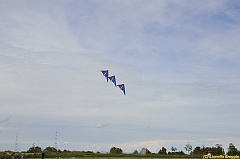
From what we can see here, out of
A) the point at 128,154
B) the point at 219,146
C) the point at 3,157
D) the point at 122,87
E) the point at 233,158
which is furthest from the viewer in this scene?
the point at 219,146

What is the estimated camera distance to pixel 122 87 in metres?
50.2

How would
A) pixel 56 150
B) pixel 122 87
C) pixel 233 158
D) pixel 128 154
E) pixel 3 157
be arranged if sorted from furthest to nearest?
1. pixel 56 150
2. pixel 128 154
3. pixel 233 158
4. pixel 3 157
5. pixel 122 87

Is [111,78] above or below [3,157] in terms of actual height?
above

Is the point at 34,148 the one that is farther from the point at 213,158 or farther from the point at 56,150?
the point at 213,158

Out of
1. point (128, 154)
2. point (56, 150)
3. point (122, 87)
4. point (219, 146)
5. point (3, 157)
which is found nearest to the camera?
point (122, 87)

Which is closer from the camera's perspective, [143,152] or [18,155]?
[18,155]

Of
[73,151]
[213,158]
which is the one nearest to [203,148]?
[213,158]

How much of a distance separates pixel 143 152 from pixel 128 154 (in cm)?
329

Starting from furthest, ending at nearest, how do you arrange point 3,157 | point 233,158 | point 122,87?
point 233,158 < point 3,157 < point 122,87

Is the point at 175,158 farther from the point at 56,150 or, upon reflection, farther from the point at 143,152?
the point at 56,150

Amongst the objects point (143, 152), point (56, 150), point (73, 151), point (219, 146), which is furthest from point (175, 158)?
point (219, 146)

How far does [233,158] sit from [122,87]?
35930 mm

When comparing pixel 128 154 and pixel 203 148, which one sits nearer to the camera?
pixel 128 154

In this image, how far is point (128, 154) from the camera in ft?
260
